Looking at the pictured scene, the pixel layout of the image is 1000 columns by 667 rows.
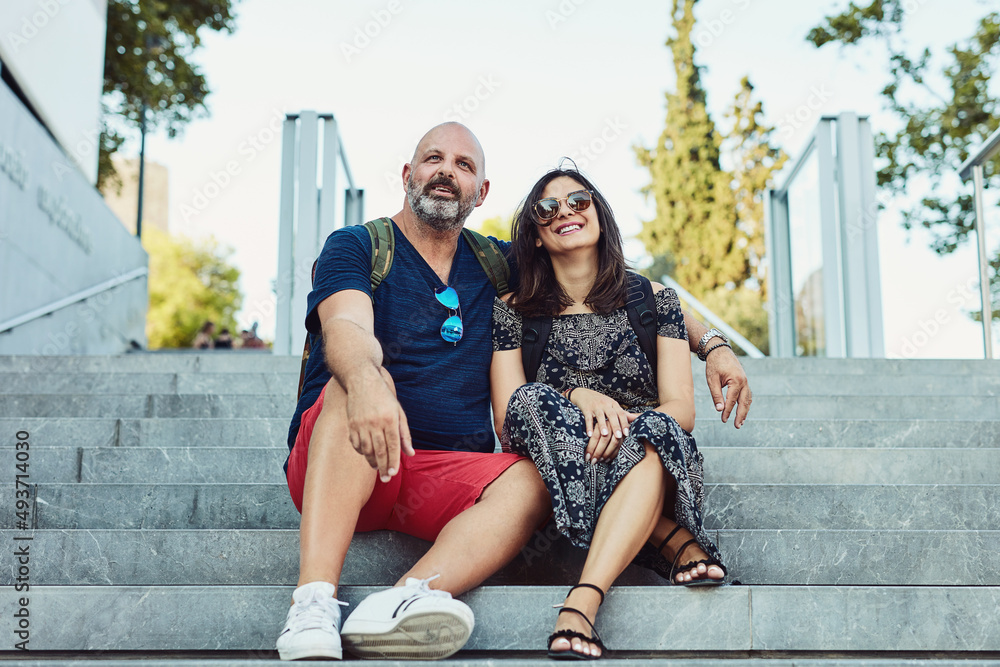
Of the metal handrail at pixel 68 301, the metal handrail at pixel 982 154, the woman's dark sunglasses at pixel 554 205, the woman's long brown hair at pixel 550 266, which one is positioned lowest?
the woman's long brown hair at pixel 550 266

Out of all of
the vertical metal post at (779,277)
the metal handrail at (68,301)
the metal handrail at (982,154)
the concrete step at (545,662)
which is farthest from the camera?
the vertical metal post at (779,277)

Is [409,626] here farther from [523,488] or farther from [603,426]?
[603,426]

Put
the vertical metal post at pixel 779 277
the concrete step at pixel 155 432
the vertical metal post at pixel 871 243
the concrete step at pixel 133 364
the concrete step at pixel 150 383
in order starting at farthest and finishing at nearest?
the vertical metal post at pixel 779 277, the vertical metal post at pixel 871 243, the concrete step at pixel 133 364, the concrete step at pixel 150 383, the concrete step at pixel 155 432

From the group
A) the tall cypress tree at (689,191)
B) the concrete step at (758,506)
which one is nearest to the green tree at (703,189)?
the tall cypress tree at (689,191)

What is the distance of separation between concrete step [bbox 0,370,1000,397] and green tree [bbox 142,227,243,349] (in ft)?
90.0

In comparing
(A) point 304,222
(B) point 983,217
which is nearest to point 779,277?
(B) point 983,217

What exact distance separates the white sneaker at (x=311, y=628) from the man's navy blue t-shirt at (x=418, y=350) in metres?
0.59

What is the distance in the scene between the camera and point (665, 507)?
2.27 metres

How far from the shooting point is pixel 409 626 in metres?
1.78

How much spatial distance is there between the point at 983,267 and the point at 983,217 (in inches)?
12.5

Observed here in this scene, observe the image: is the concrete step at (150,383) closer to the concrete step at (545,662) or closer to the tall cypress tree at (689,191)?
the concrete step at (545,662)

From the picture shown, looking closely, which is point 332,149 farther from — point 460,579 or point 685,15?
point 685,15

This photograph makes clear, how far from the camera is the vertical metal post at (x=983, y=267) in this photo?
17.8 ft

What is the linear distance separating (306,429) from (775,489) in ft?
4.48
